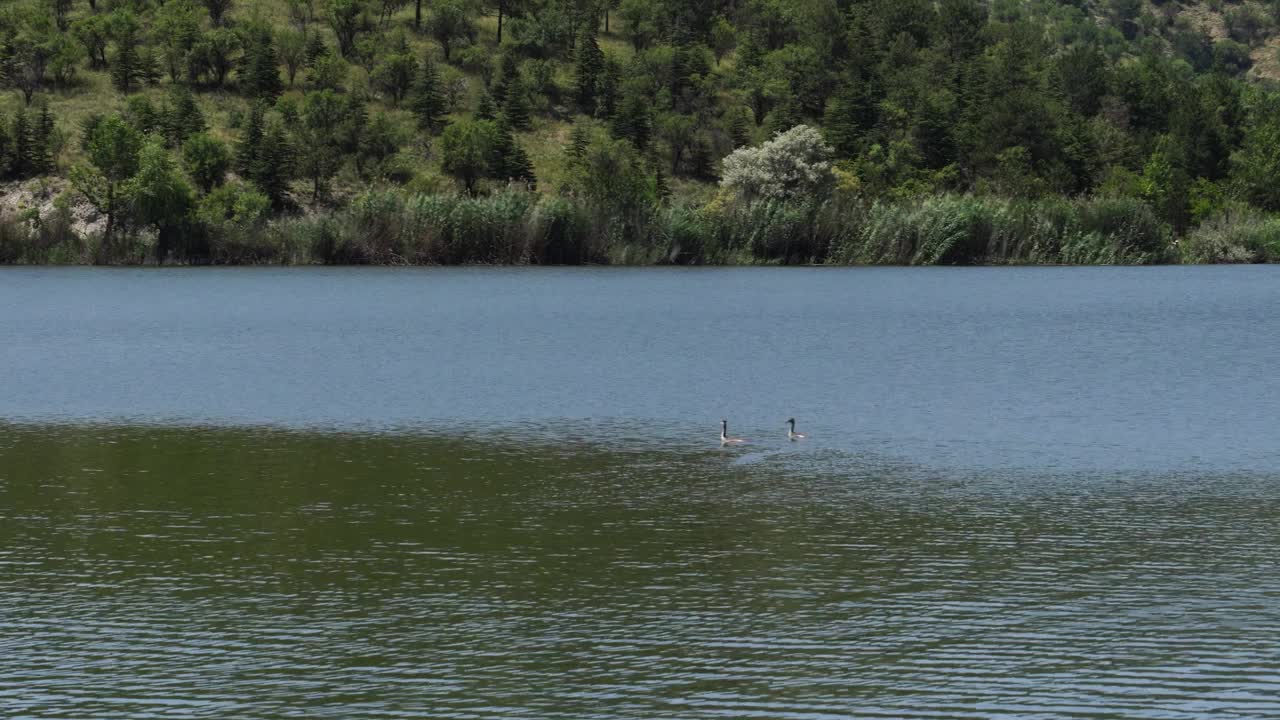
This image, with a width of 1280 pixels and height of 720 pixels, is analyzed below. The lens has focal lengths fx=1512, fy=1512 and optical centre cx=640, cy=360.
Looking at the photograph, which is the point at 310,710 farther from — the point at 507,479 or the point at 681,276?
the point at 681,276

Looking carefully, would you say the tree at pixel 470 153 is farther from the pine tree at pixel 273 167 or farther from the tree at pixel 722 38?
the tree at pixel 722 38

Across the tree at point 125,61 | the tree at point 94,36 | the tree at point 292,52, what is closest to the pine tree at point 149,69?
the tree at point 125,61

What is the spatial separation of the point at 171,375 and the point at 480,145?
289 feet

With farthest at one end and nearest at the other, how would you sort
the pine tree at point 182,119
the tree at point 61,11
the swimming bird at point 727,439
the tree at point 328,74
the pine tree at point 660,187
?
the tree at point 61,11
the tree at point 328,74
the pine tree at point 660,187
the pine tree at point 182,119
the swimming bird at point 727,439

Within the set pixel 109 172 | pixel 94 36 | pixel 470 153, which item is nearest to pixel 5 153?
pixel 109 172

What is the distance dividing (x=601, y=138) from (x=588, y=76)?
14718 mm

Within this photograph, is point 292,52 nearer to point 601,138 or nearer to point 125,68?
point 125,68

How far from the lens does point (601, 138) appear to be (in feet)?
488

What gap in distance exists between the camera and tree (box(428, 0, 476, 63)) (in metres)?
169

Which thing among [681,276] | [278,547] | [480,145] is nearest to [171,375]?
[278,547]

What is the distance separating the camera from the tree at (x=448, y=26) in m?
169

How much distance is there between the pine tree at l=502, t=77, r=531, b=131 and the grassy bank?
4035 cm

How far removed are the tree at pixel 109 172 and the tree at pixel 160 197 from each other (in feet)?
4.52

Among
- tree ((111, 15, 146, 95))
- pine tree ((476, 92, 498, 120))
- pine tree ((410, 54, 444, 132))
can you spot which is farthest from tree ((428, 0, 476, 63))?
tree ((111, 15, 146, 95))
